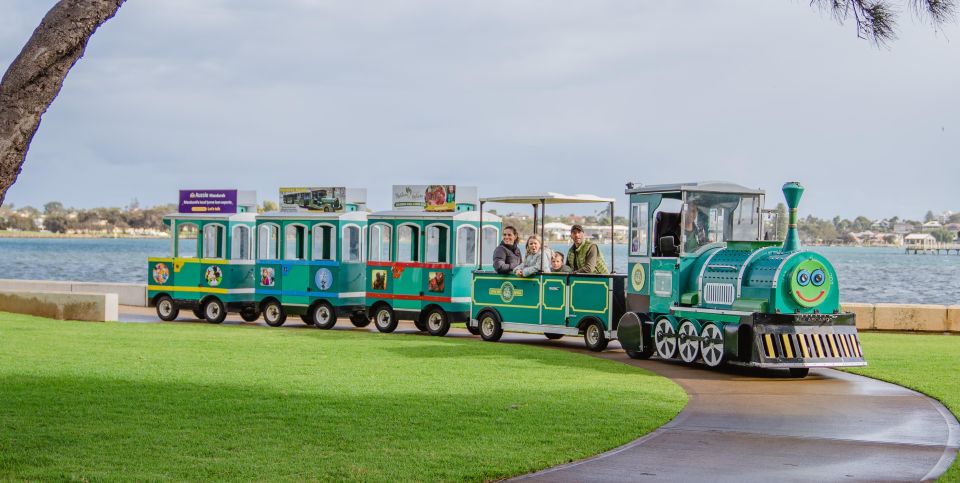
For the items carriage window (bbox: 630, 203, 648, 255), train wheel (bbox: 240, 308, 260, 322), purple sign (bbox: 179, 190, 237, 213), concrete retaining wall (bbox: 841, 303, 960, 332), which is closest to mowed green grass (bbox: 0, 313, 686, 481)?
carriage window (bbox: 630, 203, 648, 255)

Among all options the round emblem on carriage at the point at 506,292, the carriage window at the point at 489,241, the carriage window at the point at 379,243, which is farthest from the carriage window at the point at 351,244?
the round emblem on carriage at the point at 506,292

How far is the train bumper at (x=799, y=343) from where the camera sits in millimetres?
15742

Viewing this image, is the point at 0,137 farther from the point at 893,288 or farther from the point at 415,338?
the point at 893,288

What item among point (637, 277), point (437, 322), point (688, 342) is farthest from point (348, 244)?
point (688, 342)

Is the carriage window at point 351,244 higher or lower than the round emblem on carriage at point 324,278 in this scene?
higher

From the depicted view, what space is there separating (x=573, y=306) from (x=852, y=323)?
5277 millimetres

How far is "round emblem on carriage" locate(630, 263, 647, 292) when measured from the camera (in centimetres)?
1833

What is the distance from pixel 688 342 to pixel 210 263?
12.7 metres

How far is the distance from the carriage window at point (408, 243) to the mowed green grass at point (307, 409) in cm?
467

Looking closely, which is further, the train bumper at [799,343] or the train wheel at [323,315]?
the train wheel at [323,315]

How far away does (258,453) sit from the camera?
952 centimetres

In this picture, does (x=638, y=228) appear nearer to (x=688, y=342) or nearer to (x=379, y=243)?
(x=688, y=342)

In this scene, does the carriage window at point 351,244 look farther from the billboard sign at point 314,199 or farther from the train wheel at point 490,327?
the train wheel at point 490,327

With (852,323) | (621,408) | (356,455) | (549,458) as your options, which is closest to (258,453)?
(356,455)
